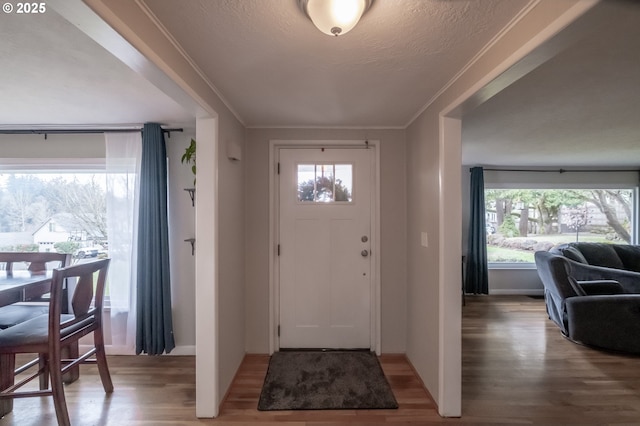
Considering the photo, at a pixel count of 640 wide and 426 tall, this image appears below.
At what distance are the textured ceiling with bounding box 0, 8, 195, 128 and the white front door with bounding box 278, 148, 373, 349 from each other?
4.13 feet

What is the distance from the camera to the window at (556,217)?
488 cm

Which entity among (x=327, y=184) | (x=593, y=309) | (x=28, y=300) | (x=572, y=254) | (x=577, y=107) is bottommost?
(x=593, y=309)

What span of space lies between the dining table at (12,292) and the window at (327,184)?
2022mm

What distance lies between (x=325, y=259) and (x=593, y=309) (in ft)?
9.37

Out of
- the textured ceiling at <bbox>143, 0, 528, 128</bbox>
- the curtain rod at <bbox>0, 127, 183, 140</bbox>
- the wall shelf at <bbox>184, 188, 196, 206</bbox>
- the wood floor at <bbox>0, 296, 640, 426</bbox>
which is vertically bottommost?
the wood floor at <bbox>0, 296, 640, 426</bbox>

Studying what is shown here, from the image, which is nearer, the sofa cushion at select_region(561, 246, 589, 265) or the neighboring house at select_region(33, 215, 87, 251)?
the neighboring house at select_region(33, 215, 87, 251)

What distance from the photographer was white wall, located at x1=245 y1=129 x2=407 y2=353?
268 centimetres

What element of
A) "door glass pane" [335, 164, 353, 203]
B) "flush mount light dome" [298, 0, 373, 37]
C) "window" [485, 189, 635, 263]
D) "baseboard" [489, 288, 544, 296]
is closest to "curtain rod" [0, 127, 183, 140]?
"door glass pane" [335, 164, 353, 203]

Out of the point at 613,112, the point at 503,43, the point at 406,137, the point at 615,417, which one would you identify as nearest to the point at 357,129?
the point at 406,137

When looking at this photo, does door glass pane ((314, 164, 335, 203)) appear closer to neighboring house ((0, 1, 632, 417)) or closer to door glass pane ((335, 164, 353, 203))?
door glass pane ((335, 164, 353, 203))

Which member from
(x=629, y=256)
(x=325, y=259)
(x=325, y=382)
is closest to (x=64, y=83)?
(x=325, y=259)

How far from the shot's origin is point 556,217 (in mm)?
4906

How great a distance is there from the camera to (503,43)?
4.18ft

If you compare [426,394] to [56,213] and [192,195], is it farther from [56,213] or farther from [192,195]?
[56,213]
